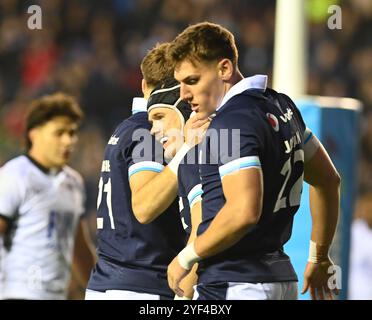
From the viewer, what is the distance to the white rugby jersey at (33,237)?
7.41m

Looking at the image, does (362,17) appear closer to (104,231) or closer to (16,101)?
(16,101)

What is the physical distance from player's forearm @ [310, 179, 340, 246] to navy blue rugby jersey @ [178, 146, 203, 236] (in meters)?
0.68

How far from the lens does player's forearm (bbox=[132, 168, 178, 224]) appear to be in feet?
16.9

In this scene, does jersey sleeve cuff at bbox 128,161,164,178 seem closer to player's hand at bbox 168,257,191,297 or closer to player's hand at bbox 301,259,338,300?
player's hand at bbox 168,257,191,297

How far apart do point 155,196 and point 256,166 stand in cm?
81

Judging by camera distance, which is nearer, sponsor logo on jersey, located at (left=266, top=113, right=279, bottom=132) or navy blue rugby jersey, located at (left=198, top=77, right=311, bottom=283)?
navy blue rugby jersey, located at (left=198, top=77, right=311, bottom=283)

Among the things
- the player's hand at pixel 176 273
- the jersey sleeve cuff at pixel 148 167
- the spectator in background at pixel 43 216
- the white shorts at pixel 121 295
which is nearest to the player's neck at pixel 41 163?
the spectator in background at pixel 43 216

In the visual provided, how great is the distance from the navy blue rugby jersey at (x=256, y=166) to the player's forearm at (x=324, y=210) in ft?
1.62

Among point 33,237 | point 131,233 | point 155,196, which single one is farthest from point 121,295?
point 33,237

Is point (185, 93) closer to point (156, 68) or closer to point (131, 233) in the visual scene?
point (156, 68)

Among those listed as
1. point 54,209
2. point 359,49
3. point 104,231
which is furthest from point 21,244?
point 359,49

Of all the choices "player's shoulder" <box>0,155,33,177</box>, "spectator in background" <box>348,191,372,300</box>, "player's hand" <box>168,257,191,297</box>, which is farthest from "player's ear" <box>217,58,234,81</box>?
"spectator in background" <box>348,191,372,300</box>

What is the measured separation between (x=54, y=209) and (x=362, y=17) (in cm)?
738

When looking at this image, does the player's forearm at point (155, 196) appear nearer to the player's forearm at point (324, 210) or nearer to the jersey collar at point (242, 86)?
the jersey collar at point (242, 86)
